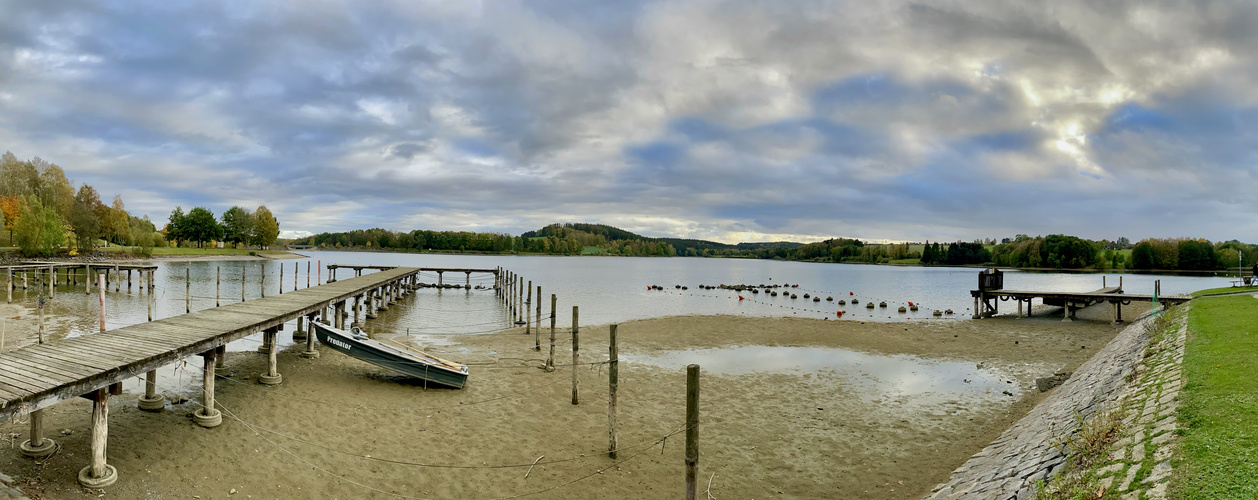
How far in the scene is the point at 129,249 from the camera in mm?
82688

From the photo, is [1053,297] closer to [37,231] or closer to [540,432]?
[540,432]

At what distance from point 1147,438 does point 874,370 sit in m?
12.1

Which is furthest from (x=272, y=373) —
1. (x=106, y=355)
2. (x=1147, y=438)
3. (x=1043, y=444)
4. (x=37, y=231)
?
(x=37, y=231)

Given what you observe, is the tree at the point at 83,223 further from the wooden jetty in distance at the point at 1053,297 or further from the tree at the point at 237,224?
the wooden jetty in distance at the point at 1053,297

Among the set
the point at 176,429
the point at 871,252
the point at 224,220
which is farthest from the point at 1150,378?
the point at 871,252

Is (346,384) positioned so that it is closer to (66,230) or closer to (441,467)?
(441,467)

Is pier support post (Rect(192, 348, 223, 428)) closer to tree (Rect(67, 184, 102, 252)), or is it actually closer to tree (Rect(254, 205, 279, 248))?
tree (Rect(67, 184, 102, 252))

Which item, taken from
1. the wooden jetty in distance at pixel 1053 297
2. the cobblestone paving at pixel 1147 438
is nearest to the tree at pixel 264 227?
the wooden jetty in distance at pixel 1053 297

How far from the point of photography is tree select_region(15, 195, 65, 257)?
195 ft

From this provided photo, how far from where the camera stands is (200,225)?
107875 millimetres

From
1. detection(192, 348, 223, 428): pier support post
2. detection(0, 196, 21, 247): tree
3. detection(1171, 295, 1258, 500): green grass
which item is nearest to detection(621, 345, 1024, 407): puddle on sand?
detection(1171, 295, 1258, 500): green grass

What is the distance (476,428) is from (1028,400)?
13826mm

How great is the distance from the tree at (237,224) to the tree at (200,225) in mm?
7609

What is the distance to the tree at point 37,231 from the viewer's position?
59.5 metres
